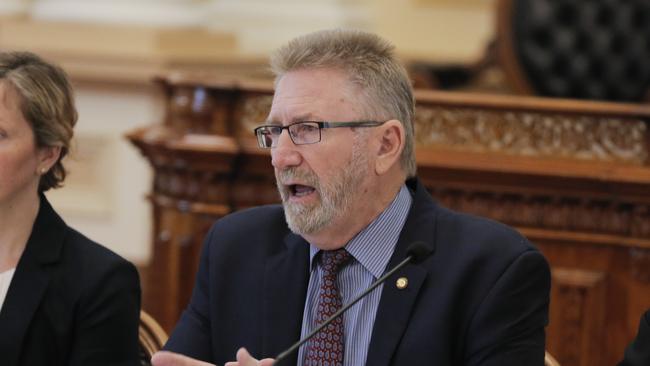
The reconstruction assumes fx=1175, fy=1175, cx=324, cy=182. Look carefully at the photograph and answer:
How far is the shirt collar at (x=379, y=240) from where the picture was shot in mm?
2287

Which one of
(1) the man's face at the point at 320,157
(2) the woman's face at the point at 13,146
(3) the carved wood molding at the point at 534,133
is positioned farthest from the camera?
(3) the carved wood molding at the point at 534,133

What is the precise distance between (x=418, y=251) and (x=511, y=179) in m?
A: 1.49

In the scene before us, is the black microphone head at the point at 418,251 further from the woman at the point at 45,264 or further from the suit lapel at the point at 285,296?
the woman at the point at 45,264

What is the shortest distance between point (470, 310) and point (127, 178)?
11.2 feet

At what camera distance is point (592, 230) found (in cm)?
351

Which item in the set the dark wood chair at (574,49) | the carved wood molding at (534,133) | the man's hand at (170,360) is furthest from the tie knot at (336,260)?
the dark wood chair at (574,49)

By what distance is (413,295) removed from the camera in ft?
7.28

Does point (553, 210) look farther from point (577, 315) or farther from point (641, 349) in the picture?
point (641, 349)

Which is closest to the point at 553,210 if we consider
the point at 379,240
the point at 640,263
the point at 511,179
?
the point at 511,179

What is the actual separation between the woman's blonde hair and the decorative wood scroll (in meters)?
1.19

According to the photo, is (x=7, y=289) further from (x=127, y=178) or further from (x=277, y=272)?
(x=127, y=178)

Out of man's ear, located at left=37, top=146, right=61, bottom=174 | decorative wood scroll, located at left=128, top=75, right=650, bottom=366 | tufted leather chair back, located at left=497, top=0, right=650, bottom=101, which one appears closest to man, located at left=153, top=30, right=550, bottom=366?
man's ear, located at left=37, top=146, right=61, bottom=174

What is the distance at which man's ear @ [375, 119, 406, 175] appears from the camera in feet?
7.54

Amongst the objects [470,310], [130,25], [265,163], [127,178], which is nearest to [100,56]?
[130,25]
